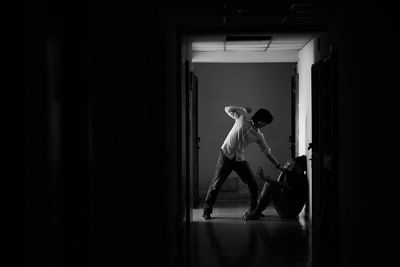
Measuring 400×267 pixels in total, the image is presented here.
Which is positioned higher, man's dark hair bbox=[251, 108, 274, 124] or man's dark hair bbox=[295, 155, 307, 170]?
man's dark hair bbox=[251, 108, 274, 124]

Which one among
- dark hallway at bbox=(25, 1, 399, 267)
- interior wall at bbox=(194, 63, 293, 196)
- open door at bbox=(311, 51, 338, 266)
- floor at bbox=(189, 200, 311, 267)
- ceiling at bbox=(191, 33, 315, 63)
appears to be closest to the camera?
dark hallway at bbox=(25, 1, 399, 267)

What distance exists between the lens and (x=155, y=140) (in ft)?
14.3

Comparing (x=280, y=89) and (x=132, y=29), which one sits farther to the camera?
(x=280, y=89)

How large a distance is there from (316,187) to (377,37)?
391cm

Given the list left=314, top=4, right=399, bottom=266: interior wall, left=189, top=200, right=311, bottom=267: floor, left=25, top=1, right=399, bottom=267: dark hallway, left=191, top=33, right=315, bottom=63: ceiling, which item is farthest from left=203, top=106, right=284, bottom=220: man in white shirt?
left=314, top=4, right=399, bottom=266: interior wall

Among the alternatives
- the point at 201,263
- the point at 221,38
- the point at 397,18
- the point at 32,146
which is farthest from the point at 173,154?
the point at 32,146

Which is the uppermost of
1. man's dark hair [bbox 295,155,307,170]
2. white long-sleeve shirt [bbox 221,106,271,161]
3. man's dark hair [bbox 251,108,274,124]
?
man's dark hair [bbox 251,108,274,124]

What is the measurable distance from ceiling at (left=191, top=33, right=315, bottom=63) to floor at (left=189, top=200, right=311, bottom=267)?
2.44 metres

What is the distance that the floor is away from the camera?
230 inches

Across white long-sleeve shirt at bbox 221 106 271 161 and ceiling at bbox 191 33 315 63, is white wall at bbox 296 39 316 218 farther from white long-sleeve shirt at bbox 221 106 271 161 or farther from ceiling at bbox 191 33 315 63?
white long-sleeve shirt at bbox 221 106 271 161

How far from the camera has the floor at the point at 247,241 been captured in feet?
19.2

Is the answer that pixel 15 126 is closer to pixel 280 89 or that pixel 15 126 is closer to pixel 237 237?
pixel 237 237

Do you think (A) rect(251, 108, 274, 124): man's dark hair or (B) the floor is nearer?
(B) the floor

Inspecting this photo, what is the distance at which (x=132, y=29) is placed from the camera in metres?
3.60
